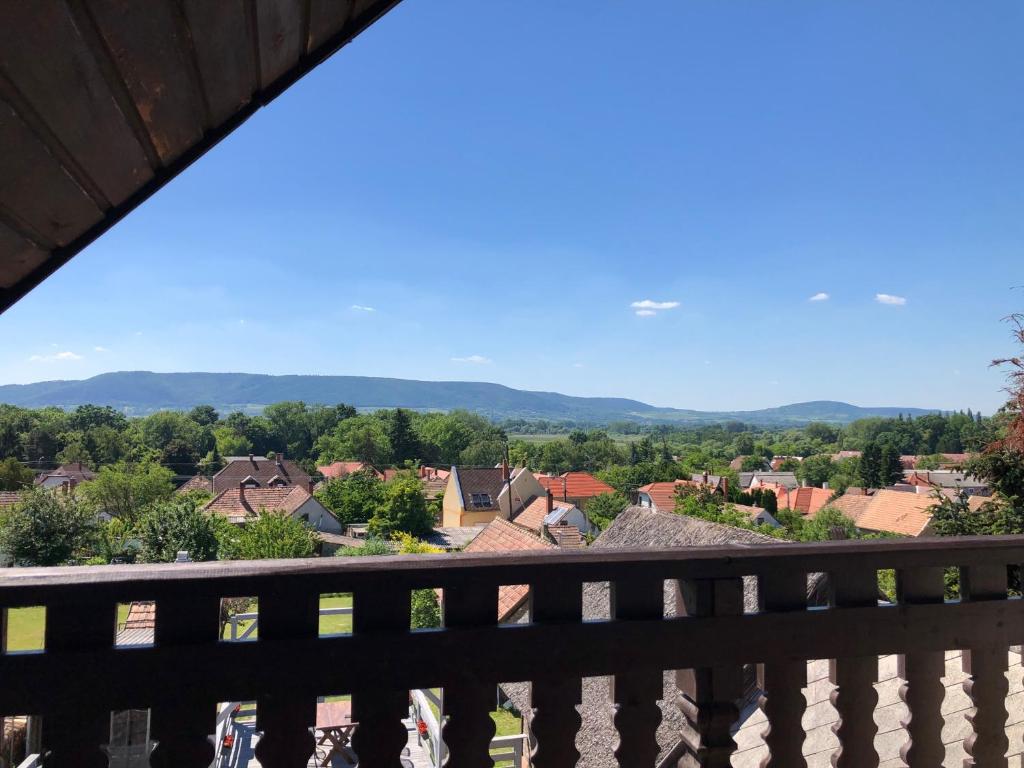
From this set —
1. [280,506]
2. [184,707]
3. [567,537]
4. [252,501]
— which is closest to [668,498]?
[567,537]

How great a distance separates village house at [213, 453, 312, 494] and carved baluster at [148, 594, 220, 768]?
46345 mm

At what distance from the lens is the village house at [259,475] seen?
45.7 m

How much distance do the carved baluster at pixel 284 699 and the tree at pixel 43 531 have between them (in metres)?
26.0

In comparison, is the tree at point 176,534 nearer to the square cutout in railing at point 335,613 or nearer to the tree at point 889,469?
the square cutout in railing at point 335,613

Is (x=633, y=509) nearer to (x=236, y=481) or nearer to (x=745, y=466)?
(x=236, y=481)

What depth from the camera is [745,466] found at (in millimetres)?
89938

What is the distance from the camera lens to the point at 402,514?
30.9m

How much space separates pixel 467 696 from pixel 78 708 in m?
0.66

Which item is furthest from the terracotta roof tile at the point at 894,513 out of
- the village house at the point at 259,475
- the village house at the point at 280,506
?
the village house at the point at 259,475

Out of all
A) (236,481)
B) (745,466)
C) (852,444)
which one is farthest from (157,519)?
(852,444)

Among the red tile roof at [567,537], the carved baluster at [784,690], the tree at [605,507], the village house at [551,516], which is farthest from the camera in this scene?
the tree at [605,507]

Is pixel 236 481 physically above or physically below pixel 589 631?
below

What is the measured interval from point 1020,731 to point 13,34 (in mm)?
2821

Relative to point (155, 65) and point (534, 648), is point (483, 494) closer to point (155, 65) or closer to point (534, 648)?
point (534, 648)
